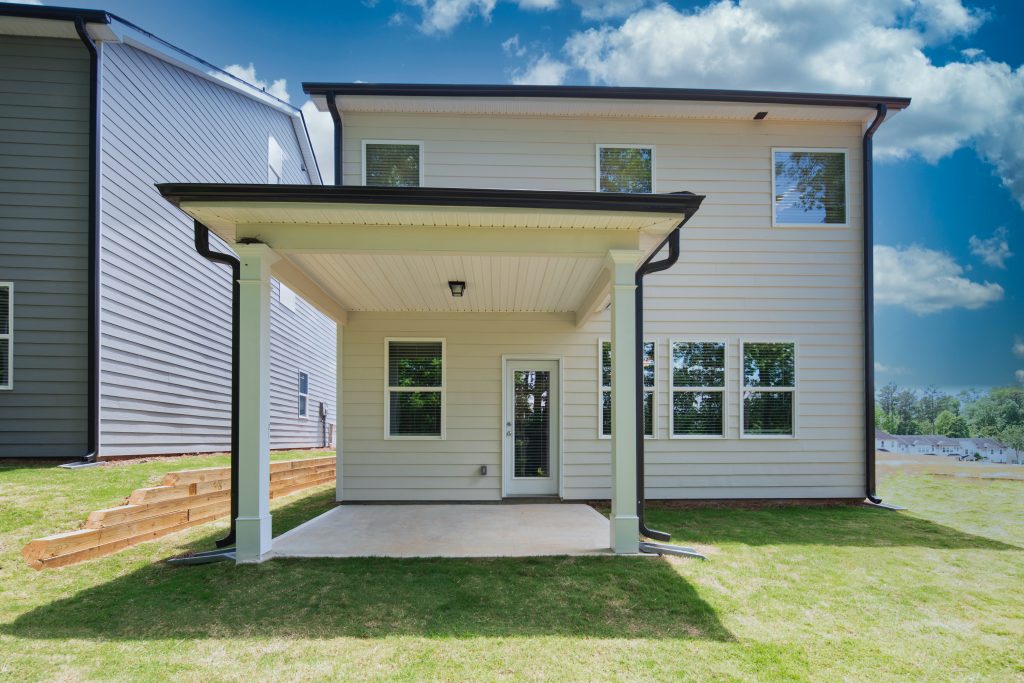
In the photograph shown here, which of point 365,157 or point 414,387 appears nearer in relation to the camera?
point 365,157

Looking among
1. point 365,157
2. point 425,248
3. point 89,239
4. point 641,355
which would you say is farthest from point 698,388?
point 89,239

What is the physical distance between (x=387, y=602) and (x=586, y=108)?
6196mm

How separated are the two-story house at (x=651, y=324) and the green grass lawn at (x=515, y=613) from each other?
2167 millimetres

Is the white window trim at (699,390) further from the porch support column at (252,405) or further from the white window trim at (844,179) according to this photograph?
the porch support column at (252,405)

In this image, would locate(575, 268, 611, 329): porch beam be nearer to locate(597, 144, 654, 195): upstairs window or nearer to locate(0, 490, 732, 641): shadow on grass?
locate(597, 144, 654, 195): upstairs window

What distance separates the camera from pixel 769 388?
7.66 m

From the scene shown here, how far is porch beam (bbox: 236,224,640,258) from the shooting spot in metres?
4.56

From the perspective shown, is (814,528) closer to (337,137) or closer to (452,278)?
(452,278)

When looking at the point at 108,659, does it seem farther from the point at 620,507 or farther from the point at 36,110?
the point at 36,110

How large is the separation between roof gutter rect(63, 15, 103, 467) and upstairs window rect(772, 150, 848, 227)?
862 cm

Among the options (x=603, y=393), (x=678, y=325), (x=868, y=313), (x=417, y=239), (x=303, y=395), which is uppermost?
(x=417, y=239)

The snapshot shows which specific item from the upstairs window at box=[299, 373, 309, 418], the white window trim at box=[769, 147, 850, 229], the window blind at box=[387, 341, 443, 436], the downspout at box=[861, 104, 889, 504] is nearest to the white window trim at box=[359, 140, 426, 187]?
the window blind at box=[387, 341, 443, 436]

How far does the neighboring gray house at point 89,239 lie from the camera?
6949 millimetres

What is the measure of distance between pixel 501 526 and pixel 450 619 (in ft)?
8.16
